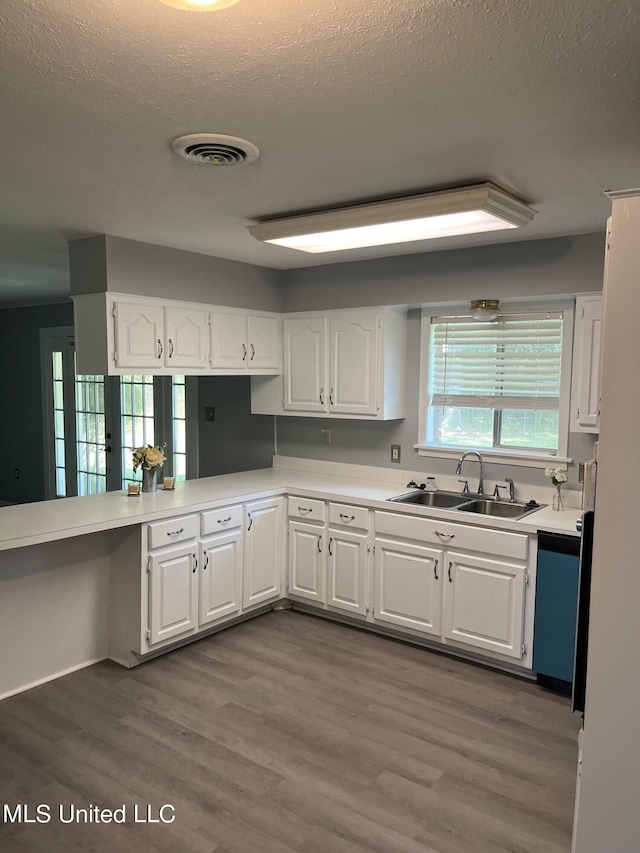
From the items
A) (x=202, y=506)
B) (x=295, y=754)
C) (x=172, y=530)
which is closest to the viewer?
(x=295, y=754)

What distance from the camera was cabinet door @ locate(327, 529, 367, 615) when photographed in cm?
399

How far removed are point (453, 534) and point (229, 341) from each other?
190 cm

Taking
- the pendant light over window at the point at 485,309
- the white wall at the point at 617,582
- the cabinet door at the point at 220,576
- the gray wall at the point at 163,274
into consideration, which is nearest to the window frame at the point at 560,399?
the pendant light over window at the point at 485,309

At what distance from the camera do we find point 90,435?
6992 millimetres

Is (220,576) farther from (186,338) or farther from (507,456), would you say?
(507,456)

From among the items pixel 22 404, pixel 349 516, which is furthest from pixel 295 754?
pixel 22 404

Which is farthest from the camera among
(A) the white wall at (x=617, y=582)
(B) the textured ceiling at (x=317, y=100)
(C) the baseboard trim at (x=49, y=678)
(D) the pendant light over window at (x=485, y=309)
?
(D) the pendant light over window at (x=485, y=309)

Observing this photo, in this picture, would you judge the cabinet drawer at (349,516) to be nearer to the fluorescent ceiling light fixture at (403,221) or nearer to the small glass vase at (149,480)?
the small glass vase at (149,480)

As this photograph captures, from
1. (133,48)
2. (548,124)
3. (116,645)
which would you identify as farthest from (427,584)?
(133,48)

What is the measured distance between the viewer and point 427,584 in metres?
3.71

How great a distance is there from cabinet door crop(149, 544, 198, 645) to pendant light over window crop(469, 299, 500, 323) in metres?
2.17

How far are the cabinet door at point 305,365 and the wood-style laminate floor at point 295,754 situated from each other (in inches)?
65.9

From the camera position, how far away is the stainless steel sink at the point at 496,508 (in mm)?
3777

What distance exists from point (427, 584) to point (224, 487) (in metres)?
1.41
